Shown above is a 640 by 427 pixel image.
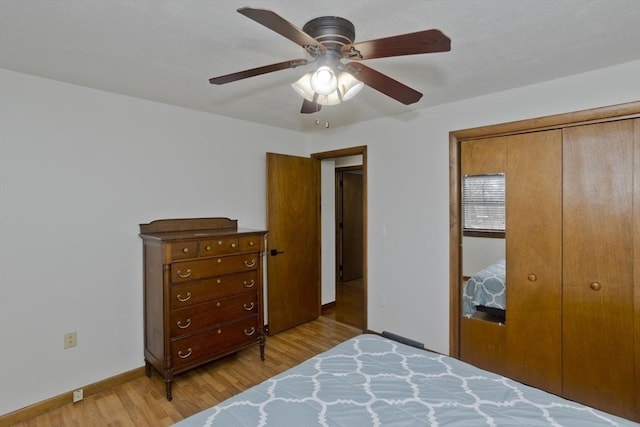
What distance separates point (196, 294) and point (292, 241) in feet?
4.46

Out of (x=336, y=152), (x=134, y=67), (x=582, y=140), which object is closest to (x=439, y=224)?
(x=582, y=140)

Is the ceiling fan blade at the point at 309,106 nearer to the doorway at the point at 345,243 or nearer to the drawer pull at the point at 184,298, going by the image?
the drawer pull at the point at 184,298

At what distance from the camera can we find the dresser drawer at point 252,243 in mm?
2811

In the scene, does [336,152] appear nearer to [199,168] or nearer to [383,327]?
[199,168]

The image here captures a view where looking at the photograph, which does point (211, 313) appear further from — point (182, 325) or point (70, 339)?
point (70, 339)

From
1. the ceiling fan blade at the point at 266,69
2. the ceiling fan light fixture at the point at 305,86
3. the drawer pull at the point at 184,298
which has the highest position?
the ceiling fan blade at the point at 266,69

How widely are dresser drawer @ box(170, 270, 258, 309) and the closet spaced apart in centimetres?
200

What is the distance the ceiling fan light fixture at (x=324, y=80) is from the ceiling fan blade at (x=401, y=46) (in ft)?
0.32

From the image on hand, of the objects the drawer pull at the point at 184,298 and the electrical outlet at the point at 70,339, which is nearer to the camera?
the electrical outlet at the point at 70,339

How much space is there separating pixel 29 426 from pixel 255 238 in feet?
6.27

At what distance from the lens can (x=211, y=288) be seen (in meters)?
2.61

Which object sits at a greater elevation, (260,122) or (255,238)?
(260,122)

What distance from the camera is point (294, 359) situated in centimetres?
297

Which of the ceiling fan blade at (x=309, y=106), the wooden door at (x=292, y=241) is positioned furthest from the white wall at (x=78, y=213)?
the ceiling fan blade at (x=309, y=106)
